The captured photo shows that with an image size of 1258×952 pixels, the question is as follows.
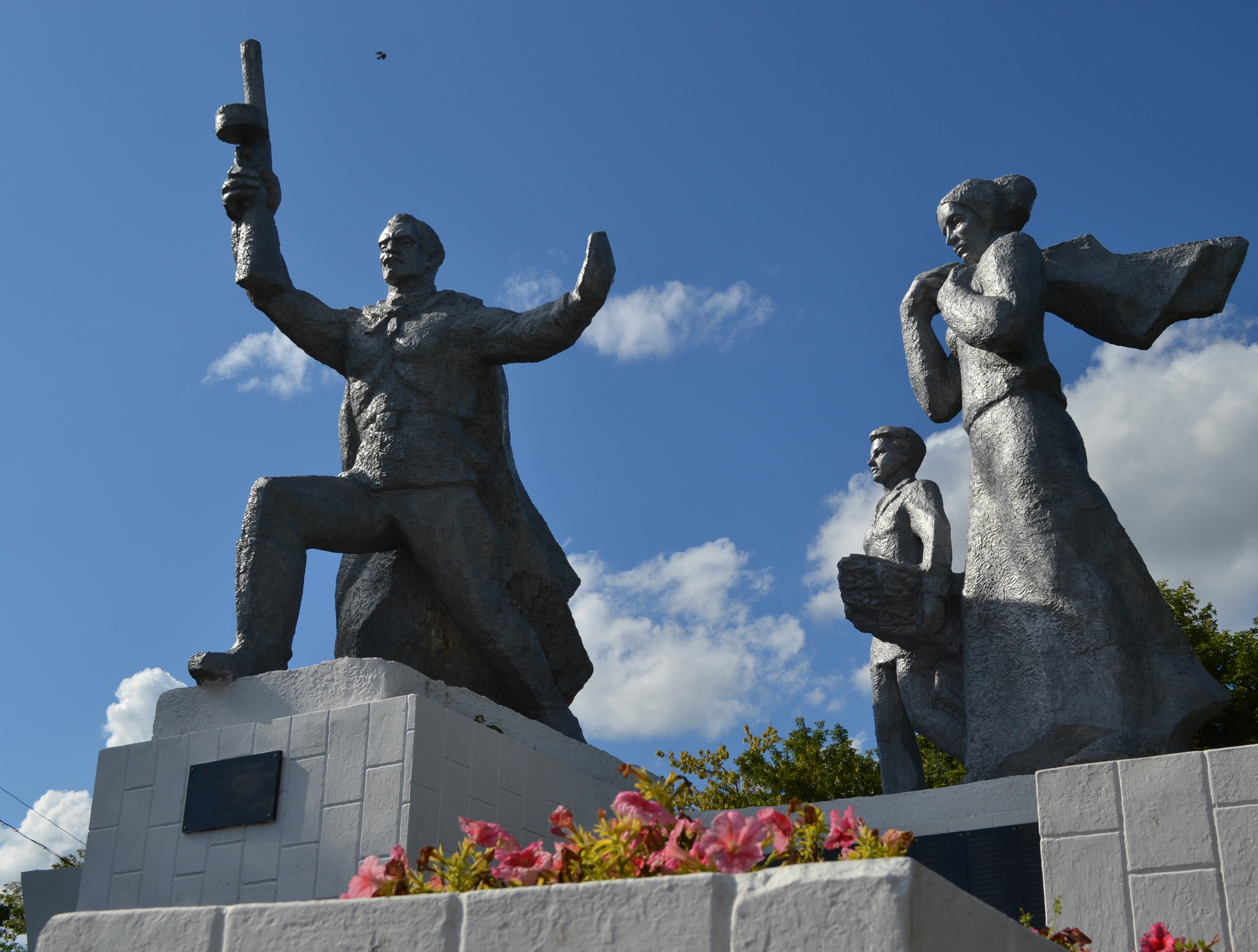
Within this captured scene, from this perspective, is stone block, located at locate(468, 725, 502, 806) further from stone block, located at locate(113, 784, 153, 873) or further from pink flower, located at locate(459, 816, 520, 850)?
pink flower, located at locate(459, 816, 520, 850)

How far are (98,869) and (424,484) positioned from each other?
220 cm

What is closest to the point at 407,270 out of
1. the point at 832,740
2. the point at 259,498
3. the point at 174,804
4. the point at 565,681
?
the point at 259,498

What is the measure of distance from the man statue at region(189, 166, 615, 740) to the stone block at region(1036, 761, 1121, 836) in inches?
110

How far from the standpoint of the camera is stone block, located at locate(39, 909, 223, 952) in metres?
3.02

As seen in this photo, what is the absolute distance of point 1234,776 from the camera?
13.9 ft

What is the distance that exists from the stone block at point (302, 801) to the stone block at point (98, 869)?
0.87 m

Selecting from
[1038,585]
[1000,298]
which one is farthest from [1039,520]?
[1000,298]

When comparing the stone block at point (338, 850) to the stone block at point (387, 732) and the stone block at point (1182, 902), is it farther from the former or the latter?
the stone block at point (1182, 902)

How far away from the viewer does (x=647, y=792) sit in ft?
9.96

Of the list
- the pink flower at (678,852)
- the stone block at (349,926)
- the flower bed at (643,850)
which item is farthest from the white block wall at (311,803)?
the pink flower at (678,852)

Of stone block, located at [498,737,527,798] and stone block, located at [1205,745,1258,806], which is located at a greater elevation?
stone block, located at [498,737,527,798]

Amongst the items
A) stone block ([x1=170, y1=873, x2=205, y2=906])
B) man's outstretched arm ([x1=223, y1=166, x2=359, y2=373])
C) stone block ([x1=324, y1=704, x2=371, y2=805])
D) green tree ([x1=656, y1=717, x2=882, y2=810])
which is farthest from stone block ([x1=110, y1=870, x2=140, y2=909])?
green tree ([x1=656, y1=717, x2=882, y2=810])

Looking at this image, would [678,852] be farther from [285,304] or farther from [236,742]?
[285,304]

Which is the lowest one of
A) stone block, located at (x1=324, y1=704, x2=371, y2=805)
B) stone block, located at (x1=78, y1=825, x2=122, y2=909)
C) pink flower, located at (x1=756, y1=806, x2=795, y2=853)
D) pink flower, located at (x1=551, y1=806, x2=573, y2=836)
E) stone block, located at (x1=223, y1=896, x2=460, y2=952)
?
stone block, located at (x1=223, y1=896, x2=460, y2=952)
